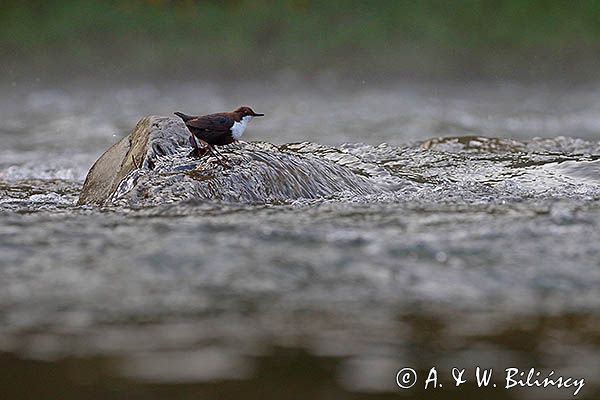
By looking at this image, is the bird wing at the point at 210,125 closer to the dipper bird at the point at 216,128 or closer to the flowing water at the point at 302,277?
the dipper bird at the point at 216,128

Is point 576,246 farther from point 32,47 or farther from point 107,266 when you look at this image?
point 32,47

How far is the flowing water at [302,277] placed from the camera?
3.09 metres

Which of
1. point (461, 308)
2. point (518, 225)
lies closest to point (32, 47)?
point (518, 225)

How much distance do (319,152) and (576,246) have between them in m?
3.81

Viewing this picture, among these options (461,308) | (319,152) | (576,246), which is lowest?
(461,308)

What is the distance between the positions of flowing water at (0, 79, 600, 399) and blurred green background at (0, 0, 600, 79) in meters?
9.31

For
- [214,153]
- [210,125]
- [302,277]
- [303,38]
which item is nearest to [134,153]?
[214,153]

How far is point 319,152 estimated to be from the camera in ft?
26.9

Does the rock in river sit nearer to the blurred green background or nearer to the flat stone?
the flat stone

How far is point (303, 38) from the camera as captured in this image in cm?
1797

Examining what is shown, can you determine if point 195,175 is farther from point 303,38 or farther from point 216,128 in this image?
point 303,38

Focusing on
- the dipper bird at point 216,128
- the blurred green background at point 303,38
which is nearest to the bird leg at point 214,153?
the dipper bird at point 216,128

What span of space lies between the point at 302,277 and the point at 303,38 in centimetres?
1421

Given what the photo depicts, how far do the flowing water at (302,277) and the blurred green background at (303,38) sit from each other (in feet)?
30.6
